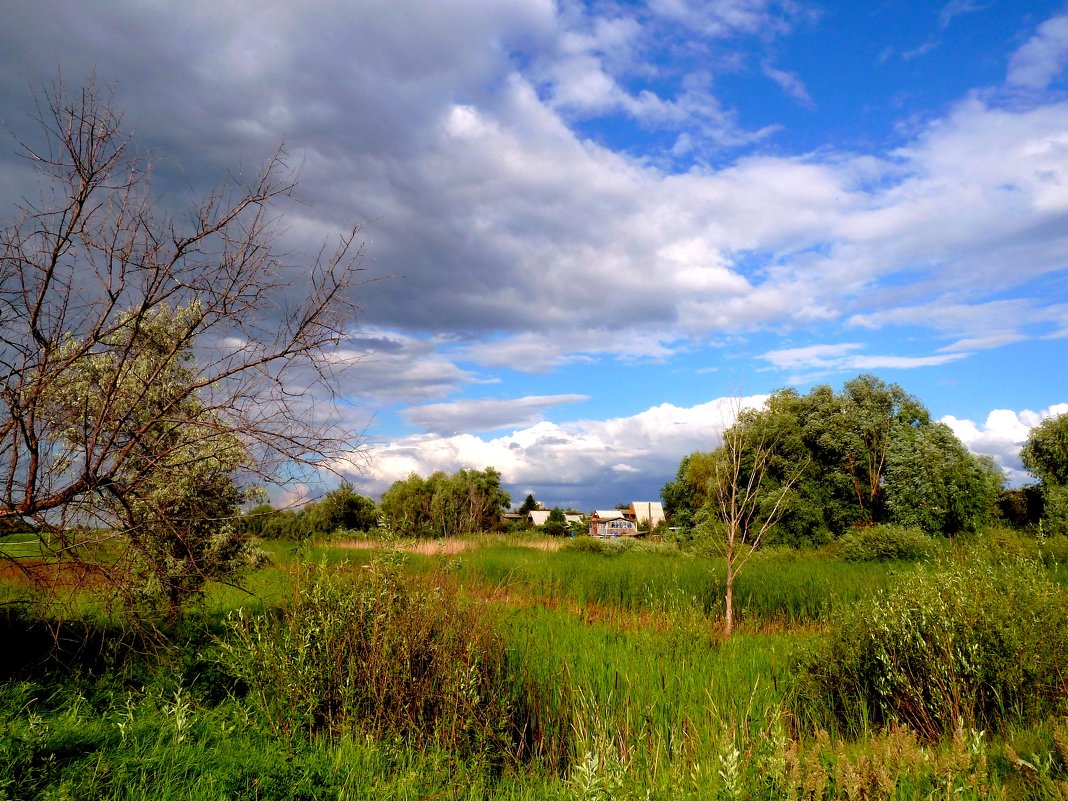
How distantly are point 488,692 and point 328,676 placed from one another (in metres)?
1.86

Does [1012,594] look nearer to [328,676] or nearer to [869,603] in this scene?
[869,603]

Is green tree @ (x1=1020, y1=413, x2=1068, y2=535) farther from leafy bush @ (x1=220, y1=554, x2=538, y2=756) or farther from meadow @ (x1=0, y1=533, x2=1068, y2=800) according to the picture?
leafy bush @ (x1=220, y1=554, x2=538, y2=756)

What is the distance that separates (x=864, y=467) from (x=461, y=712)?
1344 inches

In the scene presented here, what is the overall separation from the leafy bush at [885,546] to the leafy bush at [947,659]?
1534 cm

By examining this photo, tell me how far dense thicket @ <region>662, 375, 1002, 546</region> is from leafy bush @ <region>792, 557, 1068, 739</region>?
22643 millimetres

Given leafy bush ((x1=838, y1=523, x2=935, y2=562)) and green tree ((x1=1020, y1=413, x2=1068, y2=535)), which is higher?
green tree ((x1=1020, y1=413, x2=1068, y2=535))

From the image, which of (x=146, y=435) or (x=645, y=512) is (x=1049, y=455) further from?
(x=645, y=512)

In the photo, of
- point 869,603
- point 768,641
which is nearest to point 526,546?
point 768,641

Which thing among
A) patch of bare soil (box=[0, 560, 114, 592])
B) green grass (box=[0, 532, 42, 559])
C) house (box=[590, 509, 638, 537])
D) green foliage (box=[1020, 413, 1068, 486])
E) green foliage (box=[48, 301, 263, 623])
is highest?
green foliage (box=[1020, 413, 1068, 486])

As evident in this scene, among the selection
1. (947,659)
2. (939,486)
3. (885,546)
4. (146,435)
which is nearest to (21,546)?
(146,435)

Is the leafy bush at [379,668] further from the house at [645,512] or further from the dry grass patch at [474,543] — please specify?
the house at [645,512]

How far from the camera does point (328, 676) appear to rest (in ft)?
22.3

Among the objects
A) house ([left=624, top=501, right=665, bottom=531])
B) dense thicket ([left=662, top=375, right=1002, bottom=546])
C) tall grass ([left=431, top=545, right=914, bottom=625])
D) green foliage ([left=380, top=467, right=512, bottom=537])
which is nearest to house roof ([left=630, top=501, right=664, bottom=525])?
house ([left=624, top=501, right=665, bottom=531])

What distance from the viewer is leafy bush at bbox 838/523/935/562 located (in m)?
21.9
